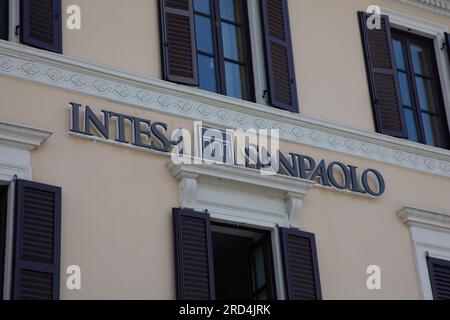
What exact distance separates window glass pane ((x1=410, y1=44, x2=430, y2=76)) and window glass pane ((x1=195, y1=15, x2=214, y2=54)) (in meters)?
3.18

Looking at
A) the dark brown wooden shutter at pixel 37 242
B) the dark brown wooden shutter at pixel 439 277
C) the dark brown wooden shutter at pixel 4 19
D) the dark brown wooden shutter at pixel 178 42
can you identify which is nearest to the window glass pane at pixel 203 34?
the dark brown wooden shutter at pixel 178 42

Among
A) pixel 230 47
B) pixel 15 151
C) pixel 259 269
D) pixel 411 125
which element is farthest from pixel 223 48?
pixel 15 151

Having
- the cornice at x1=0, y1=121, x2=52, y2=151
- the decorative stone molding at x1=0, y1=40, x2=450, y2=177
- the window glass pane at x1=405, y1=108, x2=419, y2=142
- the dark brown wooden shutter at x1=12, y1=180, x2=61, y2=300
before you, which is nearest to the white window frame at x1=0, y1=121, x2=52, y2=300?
the cornice at x1=0, y1=121, x2=52, y2=151

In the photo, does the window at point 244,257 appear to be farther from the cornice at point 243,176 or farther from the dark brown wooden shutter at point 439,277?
the dark brown wooden shutter at point 439,277

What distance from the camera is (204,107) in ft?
45.6

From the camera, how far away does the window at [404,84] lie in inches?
612

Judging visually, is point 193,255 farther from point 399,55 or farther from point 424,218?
point 399,55

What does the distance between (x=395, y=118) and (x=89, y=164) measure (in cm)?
444

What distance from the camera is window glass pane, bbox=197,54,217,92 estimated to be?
14375 millimetres

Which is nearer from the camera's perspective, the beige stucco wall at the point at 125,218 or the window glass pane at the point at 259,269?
the beige stucco wall at the point at 125,218

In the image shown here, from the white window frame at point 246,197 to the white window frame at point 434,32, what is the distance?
330 centimetres

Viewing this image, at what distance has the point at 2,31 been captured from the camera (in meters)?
13.3

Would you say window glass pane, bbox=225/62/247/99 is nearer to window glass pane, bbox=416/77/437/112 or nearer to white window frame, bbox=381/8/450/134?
white window frame, bbox=381/8/450/134

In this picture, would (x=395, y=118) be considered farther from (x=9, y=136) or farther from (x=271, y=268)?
(x=9, y=136)
